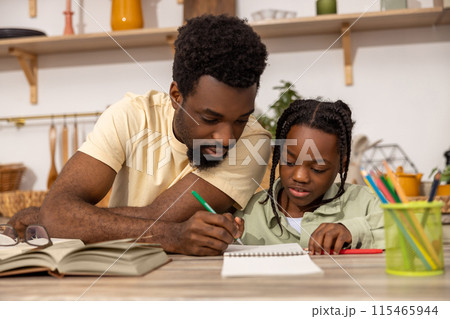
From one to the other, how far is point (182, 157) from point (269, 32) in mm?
1268

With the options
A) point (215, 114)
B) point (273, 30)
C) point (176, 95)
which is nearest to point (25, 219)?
point (176, 95)

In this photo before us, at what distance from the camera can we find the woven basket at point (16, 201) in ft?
7.26

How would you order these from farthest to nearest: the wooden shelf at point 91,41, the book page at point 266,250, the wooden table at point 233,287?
1. the wooden shelf at point 91,41
2. the book page at point 266,250
3. the wooden table at point 233,287

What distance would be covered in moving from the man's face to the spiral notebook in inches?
11.2

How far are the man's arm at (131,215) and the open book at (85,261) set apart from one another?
6.7 inches

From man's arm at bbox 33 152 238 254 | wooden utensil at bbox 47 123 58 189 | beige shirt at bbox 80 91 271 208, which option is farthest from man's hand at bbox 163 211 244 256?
wooden utensil at bbox 47 123 58 189

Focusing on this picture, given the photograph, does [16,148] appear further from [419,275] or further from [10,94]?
[419,275]

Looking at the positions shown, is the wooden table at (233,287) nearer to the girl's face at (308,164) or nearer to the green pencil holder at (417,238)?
the green pencil holder at (417,238)

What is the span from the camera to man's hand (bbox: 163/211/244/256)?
952 millimetres

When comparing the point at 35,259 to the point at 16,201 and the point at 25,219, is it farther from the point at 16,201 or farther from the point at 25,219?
the point at 16,201

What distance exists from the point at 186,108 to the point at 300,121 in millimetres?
300

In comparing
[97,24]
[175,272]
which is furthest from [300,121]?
Answer: [97,24]

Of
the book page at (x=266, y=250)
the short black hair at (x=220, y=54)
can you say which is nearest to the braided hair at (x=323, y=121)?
the short black hair at (x=220, y=54)
